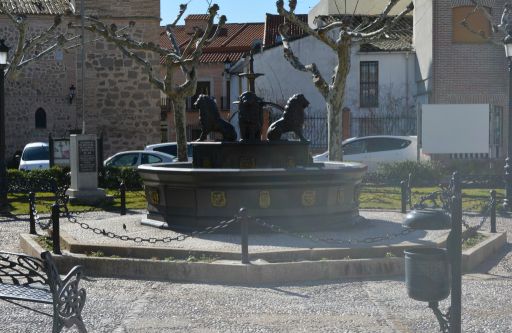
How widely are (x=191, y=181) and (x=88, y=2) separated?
19227 mm

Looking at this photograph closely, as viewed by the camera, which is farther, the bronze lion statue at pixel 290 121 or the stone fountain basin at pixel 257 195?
the bronze lion statue at pixel 290 121

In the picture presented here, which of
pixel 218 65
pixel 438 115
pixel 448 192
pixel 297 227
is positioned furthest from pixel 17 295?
pixel 218 65

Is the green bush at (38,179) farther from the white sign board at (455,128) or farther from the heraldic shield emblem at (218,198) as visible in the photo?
the white sign board at (455,128)

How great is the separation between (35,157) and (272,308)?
18.3m

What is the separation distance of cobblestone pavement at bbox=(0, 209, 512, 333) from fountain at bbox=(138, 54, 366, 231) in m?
2.32

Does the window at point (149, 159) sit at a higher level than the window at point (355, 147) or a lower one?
lower

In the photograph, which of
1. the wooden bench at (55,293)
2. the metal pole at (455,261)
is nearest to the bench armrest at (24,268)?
the wooden bench at (55,293)

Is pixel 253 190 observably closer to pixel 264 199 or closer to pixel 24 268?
pixel 264 199

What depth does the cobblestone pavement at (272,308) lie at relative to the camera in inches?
261

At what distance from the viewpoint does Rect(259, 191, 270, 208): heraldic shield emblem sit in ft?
34.6

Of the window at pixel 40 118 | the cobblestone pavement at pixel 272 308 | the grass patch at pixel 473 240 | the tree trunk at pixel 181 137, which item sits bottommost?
the cobblestone pavement at pixel 272 308

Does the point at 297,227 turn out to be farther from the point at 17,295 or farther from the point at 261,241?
the point at 17,295

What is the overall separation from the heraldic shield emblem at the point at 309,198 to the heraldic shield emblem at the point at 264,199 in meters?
0.48

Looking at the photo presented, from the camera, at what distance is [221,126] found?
40.4 ft
